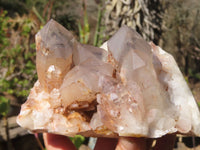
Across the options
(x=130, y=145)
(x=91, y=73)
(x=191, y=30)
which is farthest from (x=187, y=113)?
(x=191, y=30)

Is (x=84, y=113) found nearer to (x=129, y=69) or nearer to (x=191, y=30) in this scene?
(x=129, y=69)

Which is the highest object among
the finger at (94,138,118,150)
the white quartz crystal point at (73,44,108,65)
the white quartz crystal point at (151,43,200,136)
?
the white quartz crystal point at (73,44,108,65)

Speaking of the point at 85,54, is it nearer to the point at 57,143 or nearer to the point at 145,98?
the point at 145,98

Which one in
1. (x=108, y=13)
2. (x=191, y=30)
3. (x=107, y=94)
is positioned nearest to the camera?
(x=107, y=94)

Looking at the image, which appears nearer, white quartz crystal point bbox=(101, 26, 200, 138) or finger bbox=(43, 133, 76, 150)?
white quartz crystal point bbox=(101, 26, 200, 138)

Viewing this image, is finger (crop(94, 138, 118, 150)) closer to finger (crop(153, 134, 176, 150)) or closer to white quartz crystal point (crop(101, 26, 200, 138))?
finger (crop(153, 134, 176, 150))

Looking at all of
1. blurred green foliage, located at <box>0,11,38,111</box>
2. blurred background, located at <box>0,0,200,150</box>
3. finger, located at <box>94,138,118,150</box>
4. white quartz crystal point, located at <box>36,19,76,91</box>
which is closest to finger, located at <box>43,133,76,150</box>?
finger, located at <box>94,138,118,150</box>
